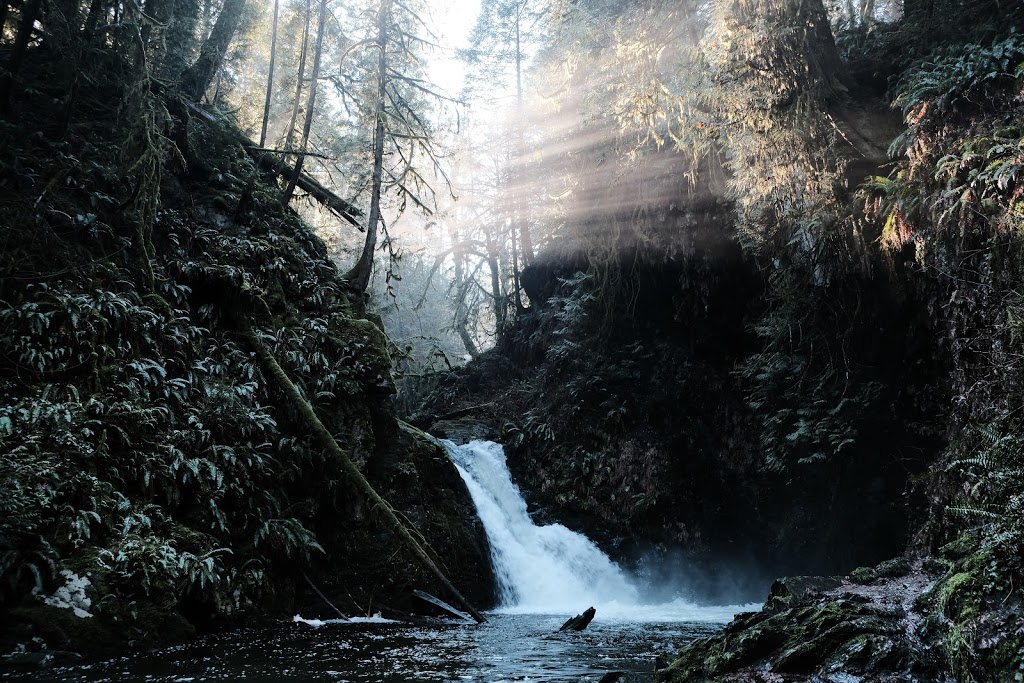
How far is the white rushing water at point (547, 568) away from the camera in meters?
11.5

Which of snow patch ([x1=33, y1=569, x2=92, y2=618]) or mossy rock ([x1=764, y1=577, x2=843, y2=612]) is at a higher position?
snow patch ([x1=33, y1=569, x2=92, y2=618])

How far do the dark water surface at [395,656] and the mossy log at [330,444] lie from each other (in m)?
1.17

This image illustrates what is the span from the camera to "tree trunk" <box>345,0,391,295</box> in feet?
42.8

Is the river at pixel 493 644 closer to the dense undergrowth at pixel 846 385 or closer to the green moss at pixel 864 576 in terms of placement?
the dense undergrowth at pixel 846 385

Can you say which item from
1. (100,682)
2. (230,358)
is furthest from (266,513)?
(100,682)

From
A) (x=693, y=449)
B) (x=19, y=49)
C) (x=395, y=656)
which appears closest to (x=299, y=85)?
(x=19, y=49)

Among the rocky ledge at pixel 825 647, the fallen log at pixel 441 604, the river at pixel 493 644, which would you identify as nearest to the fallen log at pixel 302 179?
the river at pixel 493 644

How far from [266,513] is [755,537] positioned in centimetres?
1083

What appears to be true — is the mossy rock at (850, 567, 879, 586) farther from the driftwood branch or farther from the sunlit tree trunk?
the sunlit tree trunk

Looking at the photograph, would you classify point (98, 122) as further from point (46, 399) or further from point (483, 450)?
point (483, 450)

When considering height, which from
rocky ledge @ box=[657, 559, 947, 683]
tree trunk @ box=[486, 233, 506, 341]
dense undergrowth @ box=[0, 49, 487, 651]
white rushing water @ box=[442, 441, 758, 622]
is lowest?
white rushing water @ box=[442, 441, 758, 622]

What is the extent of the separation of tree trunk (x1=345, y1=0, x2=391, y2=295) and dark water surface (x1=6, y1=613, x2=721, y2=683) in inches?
294

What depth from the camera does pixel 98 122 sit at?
10180 millimetres

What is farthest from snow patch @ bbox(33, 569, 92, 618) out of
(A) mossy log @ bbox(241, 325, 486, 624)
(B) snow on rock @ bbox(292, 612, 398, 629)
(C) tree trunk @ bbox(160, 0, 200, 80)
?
(C) tree trunk @ bbox(160, 0, 200, 80)
